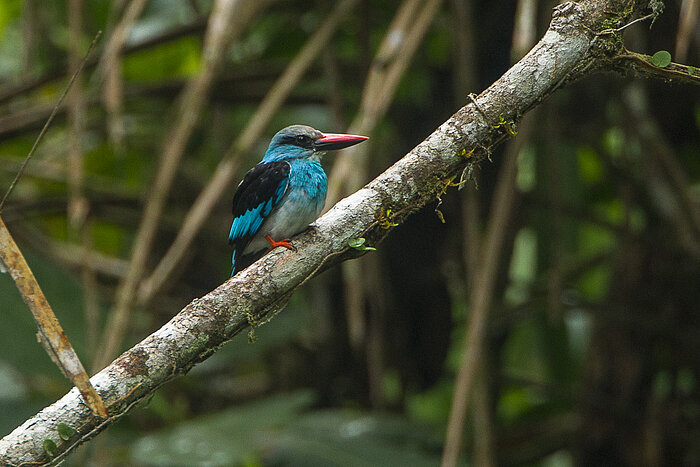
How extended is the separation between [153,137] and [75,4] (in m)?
1.82

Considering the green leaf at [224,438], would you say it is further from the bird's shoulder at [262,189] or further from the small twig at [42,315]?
the small twig at [42,315]

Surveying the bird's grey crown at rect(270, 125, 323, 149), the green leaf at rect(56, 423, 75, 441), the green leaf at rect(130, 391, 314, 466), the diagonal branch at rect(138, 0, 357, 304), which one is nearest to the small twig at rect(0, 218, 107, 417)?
the green leaf at rect(56, 423, 75, 441)

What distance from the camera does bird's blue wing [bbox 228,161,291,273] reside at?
8.77ft

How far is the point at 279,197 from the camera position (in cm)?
266

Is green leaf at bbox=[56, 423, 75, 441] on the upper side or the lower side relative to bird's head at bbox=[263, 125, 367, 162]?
lower

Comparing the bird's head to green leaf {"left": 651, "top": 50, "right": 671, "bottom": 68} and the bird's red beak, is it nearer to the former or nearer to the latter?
the bird's red beak

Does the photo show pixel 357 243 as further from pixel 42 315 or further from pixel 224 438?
pixel 224 438

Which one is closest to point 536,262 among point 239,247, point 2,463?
point 239,247

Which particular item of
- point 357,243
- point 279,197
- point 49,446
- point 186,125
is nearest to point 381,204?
point 357,243

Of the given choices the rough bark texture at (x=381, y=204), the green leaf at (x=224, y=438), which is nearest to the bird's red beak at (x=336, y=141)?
the rough bark texture at (x=381, y=204)

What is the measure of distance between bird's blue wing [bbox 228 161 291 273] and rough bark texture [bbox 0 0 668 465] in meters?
0.90

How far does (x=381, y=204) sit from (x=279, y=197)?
101 cm

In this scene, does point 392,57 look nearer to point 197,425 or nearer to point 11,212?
point 197,425

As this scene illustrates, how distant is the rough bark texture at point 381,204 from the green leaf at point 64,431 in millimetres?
80
